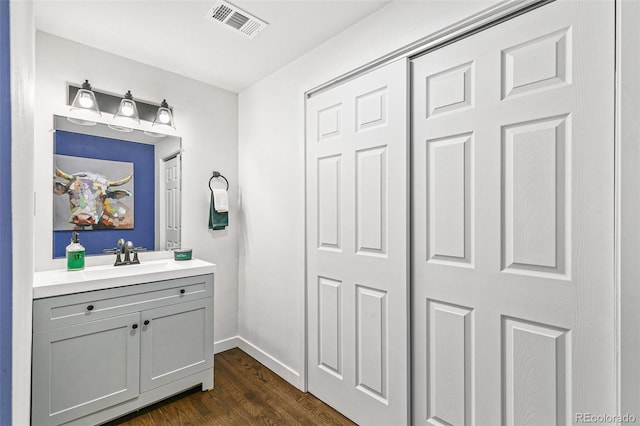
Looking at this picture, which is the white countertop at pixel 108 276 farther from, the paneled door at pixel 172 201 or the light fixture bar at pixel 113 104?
the light fixture bar at pixel 113 104

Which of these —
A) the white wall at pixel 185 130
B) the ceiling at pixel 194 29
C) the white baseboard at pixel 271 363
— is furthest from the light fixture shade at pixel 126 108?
the white baseboard at pixel 271 363

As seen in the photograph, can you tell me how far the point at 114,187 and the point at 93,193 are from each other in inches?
5.3

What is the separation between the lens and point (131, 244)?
2379mm

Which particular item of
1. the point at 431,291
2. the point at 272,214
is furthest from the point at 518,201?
the point at 272,214

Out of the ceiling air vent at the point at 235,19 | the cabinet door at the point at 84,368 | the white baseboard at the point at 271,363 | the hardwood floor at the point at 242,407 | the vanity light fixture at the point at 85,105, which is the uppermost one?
the ceiling air vent at the point at 235,19

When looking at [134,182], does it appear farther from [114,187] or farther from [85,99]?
[85,99]

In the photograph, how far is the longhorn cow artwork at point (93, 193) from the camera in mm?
2125

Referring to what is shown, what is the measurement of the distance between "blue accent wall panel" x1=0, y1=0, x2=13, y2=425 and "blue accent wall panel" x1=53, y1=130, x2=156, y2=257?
247cm

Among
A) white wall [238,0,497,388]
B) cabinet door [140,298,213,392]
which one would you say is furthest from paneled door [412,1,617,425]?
cabinet door [140,298,213,392]

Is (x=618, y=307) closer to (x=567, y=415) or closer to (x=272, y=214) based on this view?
(x=567, y=415)

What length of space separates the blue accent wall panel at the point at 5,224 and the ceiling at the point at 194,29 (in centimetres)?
195

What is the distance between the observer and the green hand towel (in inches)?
108

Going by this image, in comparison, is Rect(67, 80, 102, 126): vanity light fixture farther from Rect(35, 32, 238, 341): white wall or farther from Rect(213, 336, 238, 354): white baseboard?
Rect(213, 336, 238, 354): white baseboard

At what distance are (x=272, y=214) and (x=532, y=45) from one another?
1932 millimetres
